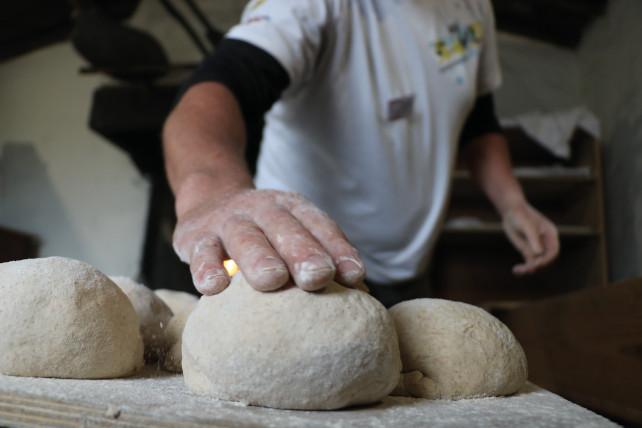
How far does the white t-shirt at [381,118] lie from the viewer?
1366 millimetres

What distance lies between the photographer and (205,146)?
89 centimetres

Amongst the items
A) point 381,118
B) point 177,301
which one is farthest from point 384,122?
point 177,301

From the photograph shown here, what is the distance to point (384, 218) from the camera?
4.90 ft

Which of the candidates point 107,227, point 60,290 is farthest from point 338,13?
point 107,227

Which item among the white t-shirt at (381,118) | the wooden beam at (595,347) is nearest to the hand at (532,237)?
the wooden beam at (595,347)

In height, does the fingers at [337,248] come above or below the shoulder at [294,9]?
below

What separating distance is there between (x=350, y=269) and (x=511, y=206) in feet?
4.12

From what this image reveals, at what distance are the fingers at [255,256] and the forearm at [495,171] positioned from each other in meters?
1.30

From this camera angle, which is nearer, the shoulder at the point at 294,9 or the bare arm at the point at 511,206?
the shoulder at the point at 294,9

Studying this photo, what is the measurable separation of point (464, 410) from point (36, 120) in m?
4.66

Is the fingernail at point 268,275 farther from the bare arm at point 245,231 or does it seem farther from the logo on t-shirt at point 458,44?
the logo on t-shirt at point 458,44

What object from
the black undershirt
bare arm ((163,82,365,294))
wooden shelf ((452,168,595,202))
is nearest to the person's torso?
the black undershirt

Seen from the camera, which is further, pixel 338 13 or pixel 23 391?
pixel 338 13

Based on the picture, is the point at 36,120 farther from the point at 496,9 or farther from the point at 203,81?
the point at 203,81
